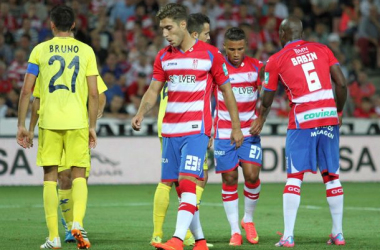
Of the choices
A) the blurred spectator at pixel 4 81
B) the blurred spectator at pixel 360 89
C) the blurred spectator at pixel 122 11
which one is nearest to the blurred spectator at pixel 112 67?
the blurred spectator at pixel 122 11

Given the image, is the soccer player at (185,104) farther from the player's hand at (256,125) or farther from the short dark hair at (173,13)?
the player's hand at (256,125)

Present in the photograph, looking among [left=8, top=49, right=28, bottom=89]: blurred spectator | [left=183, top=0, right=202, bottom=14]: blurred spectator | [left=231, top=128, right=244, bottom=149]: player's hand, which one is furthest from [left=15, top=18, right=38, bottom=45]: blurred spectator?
[left=231, top=128, right=244, bottom=149]: player's hand

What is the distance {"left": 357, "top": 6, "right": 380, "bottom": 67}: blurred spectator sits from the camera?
2236cm

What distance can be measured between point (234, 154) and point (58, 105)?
87.1 inches

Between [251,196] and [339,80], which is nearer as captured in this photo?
[339,80]

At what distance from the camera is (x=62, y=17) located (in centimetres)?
848

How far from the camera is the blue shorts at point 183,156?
307 inches

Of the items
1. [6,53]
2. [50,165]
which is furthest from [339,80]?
[6,53]

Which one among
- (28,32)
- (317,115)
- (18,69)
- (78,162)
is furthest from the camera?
(28,32)

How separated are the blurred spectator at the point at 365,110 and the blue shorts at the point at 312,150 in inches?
406

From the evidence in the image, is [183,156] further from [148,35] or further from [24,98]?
[148,35]

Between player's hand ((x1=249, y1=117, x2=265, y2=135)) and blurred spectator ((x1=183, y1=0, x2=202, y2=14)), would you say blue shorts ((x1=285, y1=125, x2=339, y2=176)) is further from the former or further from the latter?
blurred spectator ((x1=183, y1=0, x2=202, y2=14))

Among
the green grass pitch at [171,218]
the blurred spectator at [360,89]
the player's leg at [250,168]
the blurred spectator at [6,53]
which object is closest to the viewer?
the green grass pitch at [171,218]

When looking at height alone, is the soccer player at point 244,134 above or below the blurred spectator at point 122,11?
below
